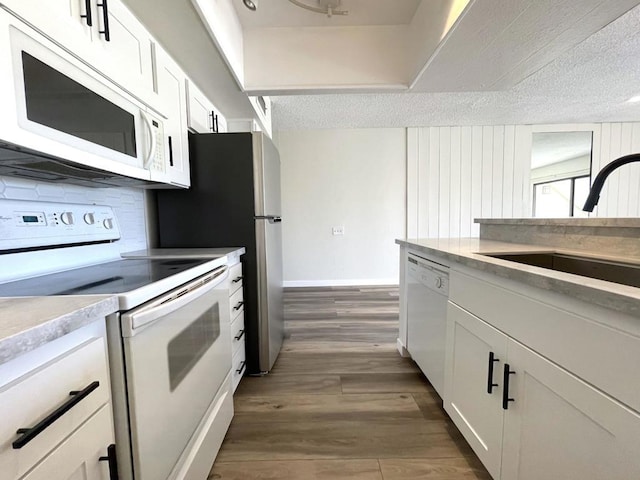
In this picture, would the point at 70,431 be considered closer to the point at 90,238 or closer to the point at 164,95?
the point at 90,238

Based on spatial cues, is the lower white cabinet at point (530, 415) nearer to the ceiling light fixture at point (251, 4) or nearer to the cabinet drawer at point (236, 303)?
the cabinet drawer at point (236, 303)

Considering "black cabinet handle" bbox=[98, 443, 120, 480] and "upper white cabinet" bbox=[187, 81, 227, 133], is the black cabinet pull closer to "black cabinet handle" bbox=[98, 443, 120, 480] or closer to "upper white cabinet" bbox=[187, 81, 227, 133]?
"black cabinet handle" bbox=[98, 443, 120, 480]

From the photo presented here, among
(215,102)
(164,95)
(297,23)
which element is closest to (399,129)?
(297,23)

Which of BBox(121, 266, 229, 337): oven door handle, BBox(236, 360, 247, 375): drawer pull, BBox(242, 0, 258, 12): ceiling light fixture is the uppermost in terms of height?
BBox(242, 0, 258, 12): ceiling light fixture

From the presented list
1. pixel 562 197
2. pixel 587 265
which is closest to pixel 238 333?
pixel 587 265

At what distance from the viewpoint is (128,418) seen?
72cm

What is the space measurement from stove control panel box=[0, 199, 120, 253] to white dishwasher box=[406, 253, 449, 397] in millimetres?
1680

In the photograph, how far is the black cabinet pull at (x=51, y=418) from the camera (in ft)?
1.52

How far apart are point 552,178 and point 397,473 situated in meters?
7.52

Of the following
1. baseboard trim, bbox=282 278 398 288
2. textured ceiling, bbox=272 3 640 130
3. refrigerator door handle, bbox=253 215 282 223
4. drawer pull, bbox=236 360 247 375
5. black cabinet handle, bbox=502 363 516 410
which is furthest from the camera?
baseboard trim, bbox=282 278 398 288

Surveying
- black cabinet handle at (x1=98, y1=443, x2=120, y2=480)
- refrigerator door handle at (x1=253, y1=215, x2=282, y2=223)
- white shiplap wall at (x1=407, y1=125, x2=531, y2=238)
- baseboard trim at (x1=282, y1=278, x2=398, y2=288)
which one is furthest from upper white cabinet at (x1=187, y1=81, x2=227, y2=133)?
white shiplap wall at (x1=407, y1=125, x2=531, y2=238)

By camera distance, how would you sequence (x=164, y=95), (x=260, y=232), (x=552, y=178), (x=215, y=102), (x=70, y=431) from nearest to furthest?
(x=70, y=431) < (x=164, y=95) < (x=260, y=232) < (x=215, y=102) < (x=552, y=178)

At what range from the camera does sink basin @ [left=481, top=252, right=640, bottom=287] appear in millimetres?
1083

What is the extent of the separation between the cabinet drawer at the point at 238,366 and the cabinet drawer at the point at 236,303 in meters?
0.25
